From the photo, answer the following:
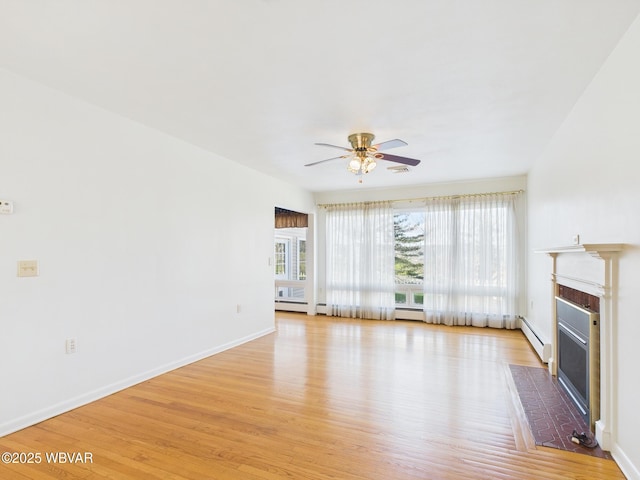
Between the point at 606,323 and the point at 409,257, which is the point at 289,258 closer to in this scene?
the point at 409,257

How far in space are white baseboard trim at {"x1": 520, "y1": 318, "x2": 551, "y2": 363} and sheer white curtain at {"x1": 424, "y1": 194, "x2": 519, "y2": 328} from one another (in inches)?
18.0

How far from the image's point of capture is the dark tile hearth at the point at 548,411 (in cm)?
A: 246

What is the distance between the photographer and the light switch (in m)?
2.68

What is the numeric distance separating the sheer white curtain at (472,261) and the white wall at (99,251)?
3660mm

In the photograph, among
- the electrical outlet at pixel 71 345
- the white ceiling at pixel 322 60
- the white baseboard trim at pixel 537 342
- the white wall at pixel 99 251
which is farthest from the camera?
the white baseboard trim at pixel 537 342

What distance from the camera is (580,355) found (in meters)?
2.93

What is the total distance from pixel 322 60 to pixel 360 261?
4999 millimetres

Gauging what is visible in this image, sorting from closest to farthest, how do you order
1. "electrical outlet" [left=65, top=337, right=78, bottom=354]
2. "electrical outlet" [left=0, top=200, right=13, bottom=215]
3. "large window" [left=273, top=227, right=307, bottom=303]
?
"electrical outlet" [left=0, top=200, right=13, bottom=215]
"electrical outlet" [left=65, top=337, right=78, bottom=354]
"large window" [left=273, top=227, right=307, bottom=303]

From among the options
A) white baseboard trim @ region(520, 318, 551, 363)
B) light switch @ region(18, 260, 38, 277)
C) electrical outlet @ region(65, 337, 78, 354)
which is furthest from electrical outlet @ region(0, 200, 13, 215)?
white baseboard trim @ region(520, 318, 551, 363)

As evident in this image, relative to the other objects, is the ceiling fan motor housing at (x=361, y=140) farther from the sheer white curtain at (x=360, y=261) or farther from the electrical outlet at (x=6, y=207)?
the sheer white curtain at (x=360, y=261)

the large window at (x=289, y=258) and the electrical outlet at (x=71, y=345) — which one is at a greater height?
the large window at (x=289, y=258)

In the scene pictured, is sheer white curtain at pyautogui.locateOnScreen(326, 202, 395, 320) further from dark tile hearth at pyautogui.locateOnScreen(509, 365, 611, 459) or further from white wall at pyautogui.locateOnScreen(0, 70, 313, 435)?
dark tile hearth at pyautogui.locateOnScreen(509, 365, 611, 459)

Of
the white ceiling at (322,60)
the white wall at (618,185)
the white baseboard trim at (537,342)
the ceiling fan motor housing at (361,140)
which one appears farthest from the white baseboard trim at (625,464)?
the ceiling fan motor housing at (361,140)

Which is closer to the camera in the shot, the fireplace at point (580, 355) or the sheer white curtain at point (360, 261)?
the fireplace at point (580, 355)
